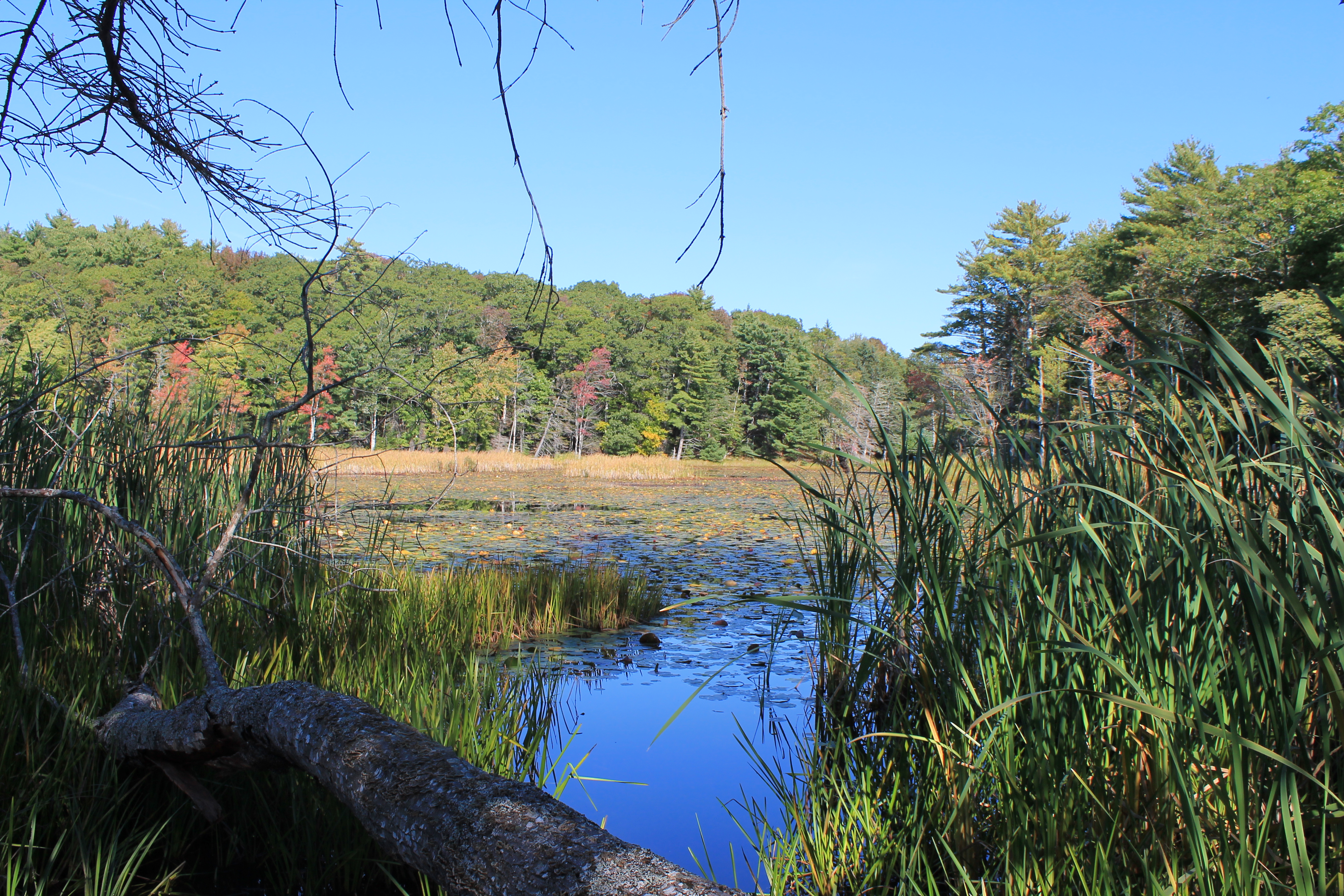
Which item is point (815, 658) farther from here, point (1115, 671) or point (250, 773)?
point (1115, 671)

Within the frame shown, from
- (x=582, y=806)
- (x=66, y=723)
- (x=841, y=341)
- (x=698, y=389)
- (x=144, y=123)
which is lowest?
(x=582, y=806)

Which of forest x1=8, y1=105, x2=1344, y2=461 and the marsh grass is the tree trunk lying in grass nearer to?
the marsh grass

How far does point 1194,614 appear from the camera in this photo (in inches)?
63.6

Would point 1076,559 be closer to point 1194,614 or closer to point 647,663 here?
point 1194,614

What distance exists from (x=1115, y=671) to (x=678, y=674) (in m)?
3.22

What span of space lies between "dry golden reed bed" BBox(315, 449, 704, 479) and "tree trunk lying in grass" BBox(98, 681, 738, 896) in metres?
17.8

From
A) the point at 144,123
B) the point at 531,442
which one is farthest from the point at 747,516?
the point at 531,442

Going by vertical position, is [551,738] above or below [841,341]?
below

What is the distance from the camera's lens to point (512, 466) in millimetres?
24844

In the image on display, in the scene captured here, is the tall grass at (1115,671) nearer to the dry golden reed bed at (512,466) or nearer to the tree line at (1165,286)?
the tree line at (1165,286)

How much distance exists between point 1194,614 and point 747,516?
11452 mm

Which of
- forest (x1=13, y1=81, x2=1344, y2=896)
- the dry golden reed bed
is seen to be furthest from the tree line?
the dry golden reed bed

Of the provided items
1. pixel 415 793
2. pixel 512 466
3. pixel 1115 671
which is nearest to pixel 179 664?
pixel 415 793

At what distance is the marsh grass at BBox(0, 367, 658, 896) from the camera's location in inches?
76.5
